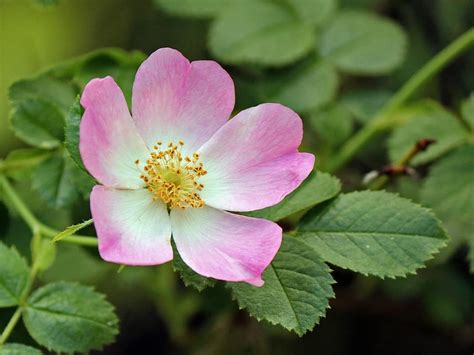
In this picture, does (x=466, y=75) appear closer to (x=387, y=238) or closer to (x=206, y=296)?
(x=206, y=296)

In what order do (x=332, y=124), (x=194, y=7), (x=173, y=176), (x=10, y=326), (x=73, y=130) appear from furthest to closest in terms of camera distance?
(x=194, y=7) → (x=332, y=124) → (x=173, y=176) → (x=10, y=326) → (x=73, y=130)

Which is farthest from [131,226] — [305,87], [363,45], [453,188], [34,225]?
[363,45]

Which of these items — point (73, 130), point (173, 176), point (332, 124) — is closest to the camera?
point (73, 130)

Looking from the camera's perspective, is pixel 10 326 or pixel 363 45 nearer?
pixel 10 326

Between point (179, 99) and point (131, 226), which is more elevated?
point (179, 99)

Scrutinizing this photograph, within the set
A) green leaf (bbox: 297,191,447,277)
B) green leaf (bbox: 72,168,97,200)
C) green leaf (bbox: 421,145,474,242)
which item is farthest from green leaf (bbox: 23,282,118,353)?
green leaf (bbox: 421,145,474,242)

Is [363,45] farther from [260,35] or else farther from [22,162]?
[22,162]
